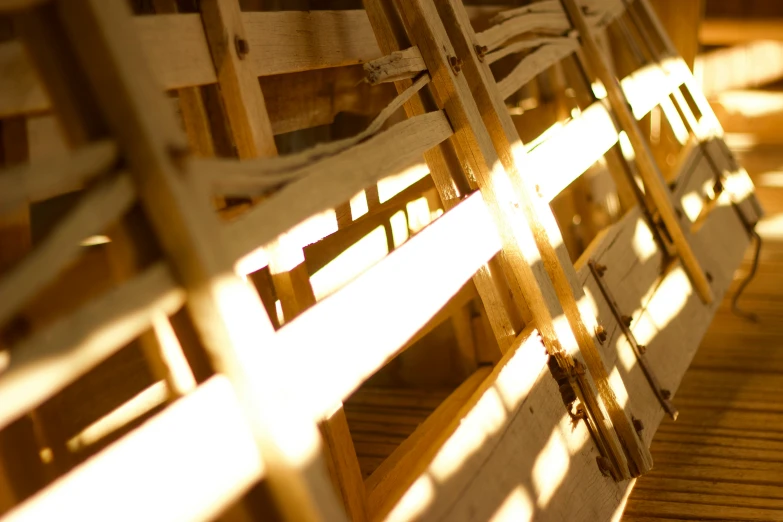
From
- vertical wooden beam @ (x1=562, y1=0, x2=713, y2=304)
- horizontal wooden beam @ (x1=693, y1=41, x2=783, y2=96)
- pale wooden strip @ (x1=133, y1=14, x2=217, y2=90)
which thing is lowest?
pale wooden strip @ (x1=133, y1=14, x2=217, y2=90)

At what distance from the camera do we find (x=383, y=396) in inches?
156

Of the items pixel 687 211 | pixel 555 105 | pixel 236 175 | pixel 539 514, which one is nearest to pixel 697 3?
pixel 555 105

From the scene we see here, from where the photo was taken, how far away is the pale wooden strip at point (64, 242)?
960 millimetres

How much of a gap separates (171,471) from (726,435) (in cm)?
278

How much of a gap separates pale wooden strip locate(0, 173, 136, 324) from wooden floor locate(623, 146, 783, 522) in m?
2.20

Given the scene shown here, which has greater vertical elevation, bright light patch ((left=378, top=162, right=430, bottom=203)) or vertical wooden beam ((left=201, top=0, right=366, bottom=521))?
bright light patch ((left=378, top=162, right=430, bottom=203))

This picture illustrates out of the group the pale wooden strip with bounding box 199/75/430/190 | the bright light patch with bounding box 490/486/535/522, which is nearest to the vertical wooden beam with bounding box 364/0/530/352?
the pale wooden strip with bounding box 199/75/430/190

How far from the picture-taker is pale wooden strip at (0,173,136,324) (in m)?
0.96

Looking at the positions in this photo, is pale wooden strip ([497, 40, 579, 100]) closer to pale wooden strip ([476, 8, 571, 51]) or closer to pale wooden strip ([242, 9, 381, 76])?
pale wooden strip ([476, 8, 571, 51])

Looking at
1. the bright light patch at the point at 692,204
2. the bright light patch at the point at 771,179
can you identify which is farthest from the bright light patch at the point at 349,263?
the bright light patch at the point at 771,179

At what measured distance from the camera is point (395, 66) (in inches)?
73.6

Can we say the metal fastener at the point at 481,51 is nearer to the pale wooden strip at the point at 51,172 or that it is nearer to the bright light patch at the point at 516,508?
the bright light patch at the point at 516,508

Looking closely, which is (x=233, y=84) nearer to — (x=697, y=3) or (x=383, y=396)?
(x=383, y=396)

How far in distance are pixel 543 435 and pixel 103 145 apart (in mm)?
1283
